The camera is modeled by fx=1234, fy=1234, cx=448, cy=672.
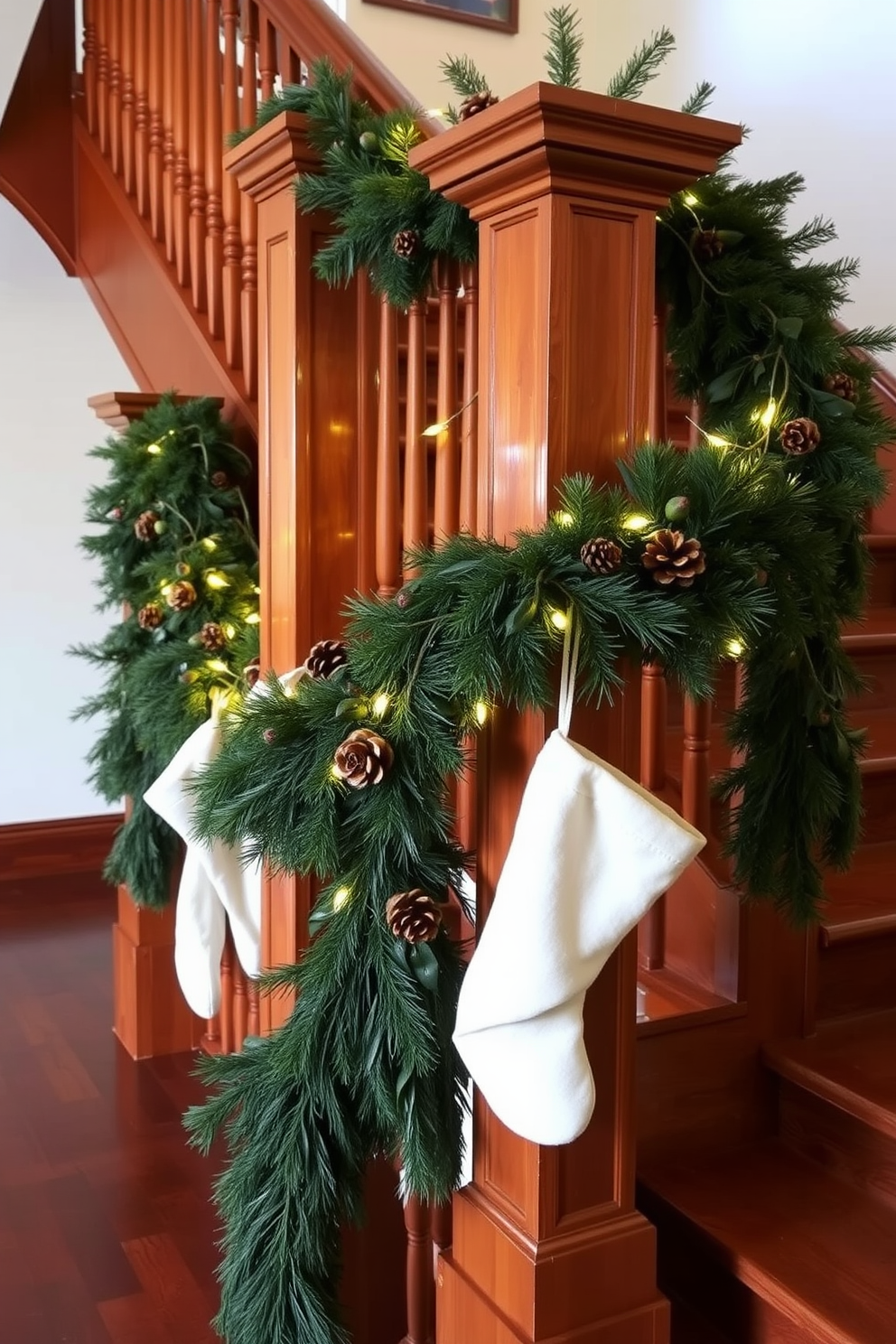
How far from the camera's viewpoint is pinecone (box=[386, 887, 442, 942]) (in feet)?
3.79

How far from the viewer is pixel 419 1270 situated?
153cm

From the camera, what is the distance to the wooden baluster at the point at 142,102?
8.77 ft

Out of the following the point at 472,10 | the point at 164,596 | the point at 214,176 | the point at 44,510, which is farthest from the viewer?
the point at 472,10

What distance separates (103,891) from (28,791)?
437mm

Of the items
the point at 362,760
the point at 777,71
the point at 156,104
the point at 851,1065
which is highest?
the point at 777,71

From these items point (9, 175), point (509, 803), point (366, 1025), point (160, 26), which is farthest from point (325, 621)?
point (9, 175)

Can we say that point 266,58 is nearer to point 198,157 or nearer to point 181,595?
point 198,157

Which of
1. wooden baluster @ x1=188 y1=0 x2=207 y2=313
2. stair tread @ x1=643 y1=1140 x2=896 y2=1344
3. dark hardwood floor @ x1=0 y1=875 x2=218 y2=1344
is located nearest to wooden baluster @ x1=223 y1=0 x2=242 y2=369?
wooden baluster @ x1=188 y1=0 x2=207 y2=313

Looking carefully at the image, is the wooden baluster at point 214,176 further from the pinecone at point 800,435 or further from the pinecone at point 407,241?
the pinecone at point 800,435

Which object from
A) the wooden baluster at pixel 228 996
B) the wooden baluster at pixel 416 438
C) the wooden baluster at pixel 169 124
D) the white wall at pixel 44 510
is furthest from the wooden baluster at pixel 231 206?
the white wall at pixel 44 510

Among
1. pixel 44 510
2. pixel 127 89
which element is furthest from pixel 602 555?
pixel 44 510

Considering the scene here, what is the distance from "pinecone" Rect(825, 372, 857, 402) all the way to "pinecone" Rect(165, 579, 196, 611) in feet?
4.01

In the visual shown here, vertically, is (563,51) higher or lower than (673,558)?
higher

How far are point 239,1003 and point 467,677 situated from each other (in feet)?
4.98
